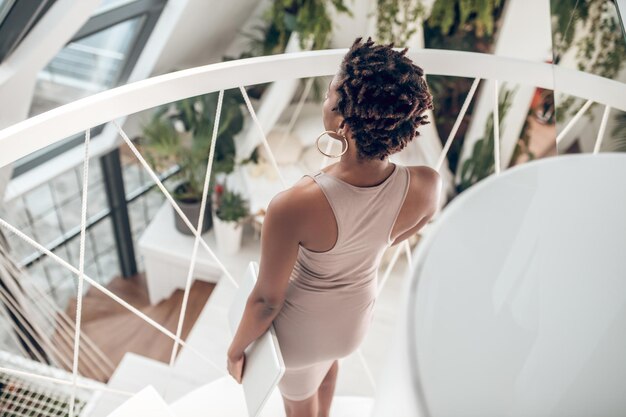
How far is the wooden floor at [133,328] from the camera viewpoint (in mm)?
3723

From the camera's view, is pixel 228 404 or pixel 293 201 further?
pixel 228 404

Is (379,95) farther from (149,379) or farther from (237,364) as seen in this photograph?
(149,379)

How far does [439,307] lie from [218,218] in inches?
133

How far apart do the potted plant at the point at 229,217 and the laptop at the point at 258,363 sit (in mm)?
2258

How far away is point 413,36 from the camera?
2.91 meters

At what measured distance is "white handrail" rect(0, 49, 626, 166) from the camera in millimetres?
662

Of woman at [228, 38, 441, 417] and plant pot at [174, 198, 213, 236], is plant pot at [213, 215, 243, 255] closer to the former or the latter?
plant pot at [174, 198, 213, 236]

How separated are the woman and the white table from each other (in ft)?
8.30

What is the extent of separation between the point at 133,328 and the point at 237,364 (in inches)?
120

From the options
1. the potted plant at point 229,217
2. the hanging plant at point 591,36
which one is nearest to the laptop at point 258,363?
the hanging plant at point 591,36

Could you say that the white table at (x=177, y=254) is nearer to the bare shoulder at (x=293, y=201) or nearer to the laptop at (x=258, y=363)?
the laptop at (x=258, y=363)

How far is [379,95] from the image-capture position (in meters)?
0.82

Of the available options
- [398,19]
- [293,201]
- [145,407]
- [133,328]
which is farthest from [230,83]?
[133,328]

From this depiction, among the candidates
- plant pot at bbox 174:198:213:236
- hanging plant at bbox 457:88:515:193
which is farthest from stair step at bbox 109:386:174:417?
plant pot at bbox 174:198:213:236
